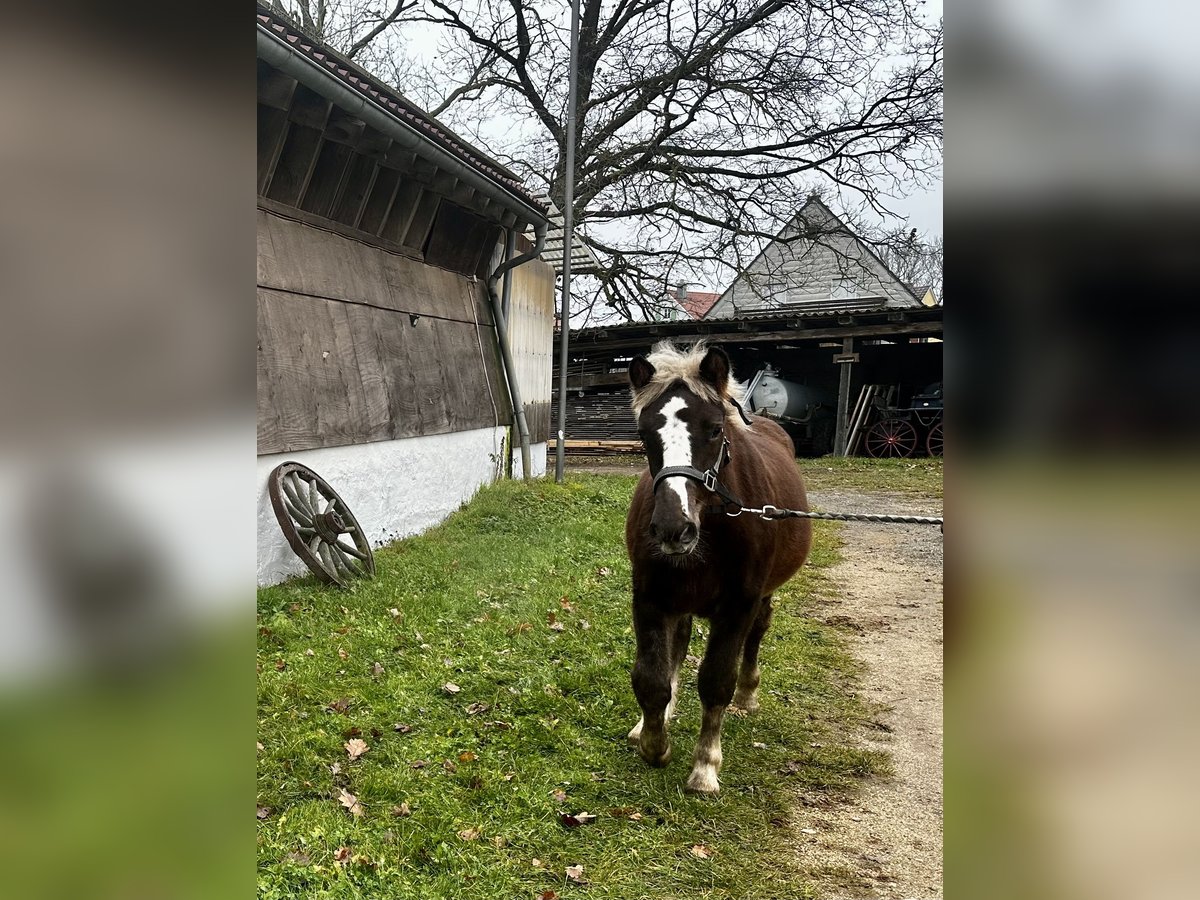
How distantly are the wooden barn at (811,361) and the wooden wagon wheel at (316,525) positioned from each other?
11481 millimetres

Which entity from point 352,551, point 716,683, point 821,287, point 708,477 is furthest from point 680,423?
point 821,287

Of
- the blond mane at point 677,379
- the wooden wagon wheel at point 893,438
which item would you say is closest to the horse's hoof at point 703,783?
the blond mane at point 677,379

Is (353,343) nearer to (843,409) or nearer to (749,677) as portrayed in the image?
(749,677)

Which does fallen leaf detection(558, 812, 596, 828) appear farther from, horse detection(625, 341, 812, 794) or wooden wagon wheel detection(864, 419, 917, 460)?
wooden wagon wheel detection(864, 419, 917, 460)

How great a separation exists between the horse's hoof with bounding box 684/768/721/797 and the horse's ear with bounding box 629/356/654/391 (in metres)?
1.75

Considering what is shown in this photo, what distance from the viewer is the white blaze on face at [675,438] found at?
313 cm

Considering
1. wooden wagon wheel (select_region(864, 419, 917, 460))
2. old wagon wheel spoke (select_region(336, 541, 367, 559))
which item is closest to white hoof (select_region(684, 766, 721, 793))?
old wagon wheel spoke (select_region(336, 541, 367, 559))

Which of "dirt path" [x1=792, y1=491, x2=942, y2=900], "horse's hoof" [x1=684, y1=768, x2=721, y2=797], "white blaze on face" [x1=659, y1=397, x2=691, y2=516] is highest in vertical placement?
"white blaze on face" [x1=659, y1=397, x2=691, y2=516]

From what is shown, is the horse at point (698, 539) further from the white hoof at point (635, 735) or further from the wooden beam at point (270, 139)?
the wooden beam at point (270, 139)

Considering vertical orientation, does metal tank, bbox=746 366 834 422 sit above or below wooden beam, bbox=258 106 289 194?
below

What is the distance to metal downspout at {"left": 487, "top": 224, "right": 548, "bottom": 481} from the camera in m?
10.7

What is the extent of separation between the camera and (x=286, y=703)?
12.8 ft

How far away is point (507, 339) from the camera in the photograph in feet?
37.2

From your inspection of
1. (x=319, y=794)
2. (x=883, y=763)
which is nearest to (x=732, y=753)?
(x=883, y=763)
